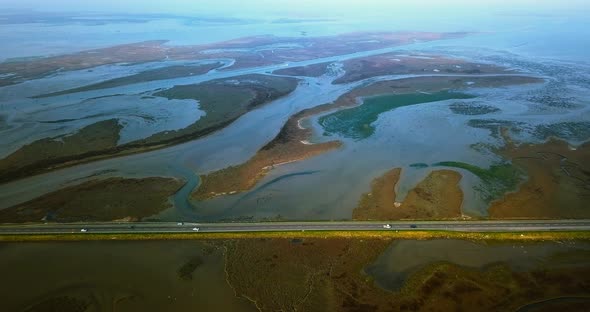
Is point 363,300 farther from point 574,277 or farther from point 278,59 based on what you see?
point 278,59

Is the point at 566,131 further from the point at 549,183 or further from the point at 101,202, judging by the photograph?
the point at 101,202

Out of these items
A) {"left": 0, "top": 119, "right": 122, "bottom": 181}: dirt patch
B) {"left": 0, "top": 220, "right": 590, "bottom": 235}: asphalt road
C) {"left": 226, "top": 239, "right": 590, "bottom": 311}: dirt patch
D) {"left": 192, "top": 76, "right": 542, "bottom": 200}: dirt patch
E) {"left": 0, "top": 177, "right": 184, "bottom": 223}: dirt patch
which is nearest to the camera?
{"left": 226, "top": 239, "right": 590, "bottom": 311}: dirt patch

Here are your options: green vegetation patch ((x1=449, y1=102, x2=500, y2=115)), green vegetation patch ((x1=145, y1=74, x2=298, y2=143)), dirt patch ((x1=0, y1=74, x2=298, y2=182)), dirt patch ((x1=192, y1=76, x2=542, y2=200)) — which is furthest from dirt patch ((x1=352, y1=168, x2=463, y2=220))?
green vegetation patch ((x1=145, y1=74, x2=298, y2=143))

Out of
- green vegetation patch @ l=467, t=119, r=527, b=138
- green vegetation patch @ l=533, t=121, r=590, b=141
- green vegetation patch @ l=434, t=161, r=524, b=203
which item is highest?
green vegetation patch @ l=467, t=119, r=527, b=138

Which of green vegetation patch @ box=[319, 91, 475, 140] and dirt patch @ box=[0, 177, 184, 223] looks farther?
green vegetation patch @ box=[319, 91, 475, 140]

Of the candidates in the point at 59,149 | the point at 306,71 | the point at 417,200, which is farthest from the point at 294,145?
the point at 306,71

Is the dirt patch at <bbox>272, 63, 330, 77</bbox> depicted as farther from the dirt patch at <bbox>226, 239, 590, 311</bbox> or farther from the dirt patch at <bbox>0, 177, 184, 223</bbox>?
the dirt patch at <bbox>226, 239, 590, 311</bbox>

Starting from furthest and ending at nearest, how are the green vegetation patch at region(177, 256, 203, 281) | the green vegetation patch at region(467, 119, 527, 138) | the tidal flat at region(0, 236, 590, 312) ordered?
1. the green vegetation patch at region(467, 119, 527, 138)
2. the green vegetation patch at region(177, 256, 203, 281)
3. the tidal flat at region(0, 236, 590, 312)

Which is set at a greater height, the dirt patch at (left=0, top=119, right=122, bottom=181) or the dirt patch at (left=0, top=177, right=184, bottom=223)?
the dirt patch at (left=0, top=119, right=122, bottom=181)
